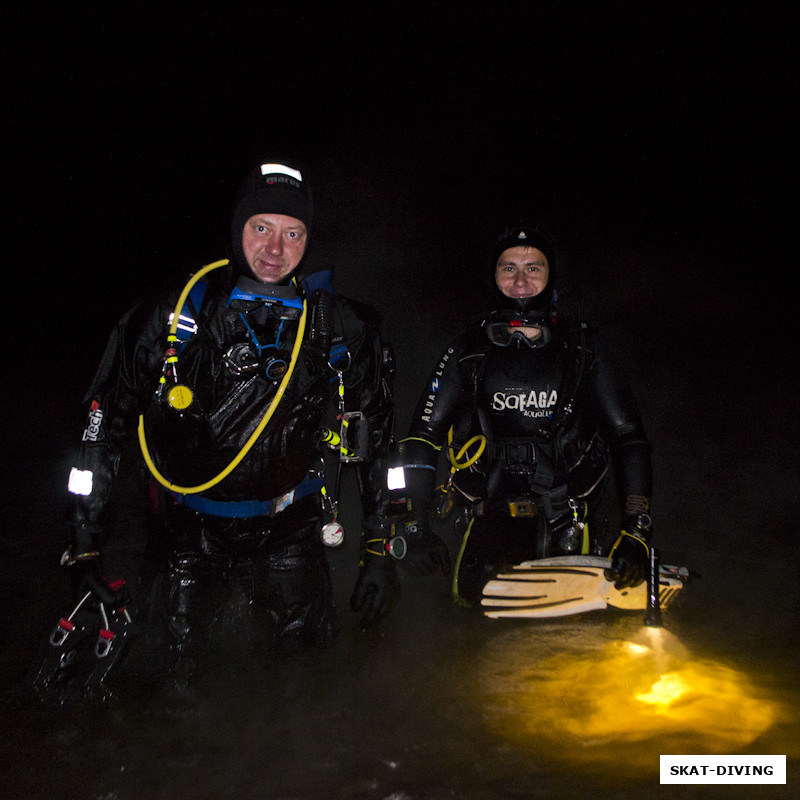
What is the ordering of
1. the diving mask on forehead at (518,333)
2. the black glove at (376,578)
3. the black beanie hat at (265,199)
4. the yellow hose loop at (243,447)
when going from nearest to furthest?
the yellow hose loop at (243,447) → the black beanie hat at (265,199) → the black glove at (376,578) → the diving mask on forehead at (518,333)

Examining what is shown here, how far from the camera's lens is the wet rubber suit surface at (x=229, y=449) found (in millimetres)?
3037

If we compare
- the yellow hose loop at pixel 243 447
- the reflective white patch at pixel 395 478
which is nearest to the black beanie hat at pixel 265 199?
the yellow hose loop at pixel 243 447

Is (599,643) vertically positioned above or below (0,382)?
below

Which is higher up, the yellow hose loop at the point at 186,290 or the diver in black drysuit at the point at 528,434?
the yellow hose loop at the point at 186,290

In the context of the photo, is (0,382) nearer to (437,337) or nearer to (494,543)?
(437,337)

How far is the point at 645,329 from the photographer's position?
13.7 meters

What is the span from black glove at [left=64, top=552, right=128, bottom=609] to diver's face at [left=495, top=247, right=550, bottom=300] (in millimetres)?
2349

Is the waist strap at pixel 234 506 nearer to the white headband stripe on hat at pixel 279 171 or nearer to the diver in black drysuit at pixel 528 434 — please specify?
the diver in black drysuit at pixel 528 434

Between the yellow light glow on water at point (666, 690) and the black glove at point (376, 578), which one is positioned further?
the black glove at point (376, 578)

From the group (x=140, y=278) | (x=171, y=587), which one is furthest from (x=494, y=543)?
(x=140, y=278)

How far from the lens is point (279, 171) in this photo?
328 cm

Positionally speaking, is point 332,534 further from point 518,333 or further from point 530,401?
point 518,333

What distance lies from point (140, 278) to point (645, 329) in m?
9.85

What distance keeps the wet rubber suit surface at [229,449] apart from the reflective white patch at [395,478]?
0.08m
